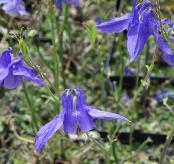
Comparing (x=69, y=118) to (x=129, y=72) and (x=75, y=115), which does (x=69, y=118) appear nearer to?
(x=75, y=115)

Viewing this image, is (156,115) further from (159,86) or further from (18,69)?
(18,69)

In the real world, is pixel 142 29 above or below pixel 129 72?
above

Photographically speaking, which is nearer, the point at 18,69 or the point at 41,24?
the point at 18,69

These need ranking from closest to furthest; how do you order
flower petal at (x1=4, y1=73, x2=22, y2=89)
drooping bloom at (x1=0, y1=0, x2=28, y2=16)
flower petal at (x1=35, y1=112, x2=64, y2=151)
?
flower petal at (x1=35, y1=112, x2=64, y2=151)
flower petal at (x1=4, y1=73, x2=22, y2=89)
drooping bloom at (x1=0, y1=0, x2=28, y2=16)

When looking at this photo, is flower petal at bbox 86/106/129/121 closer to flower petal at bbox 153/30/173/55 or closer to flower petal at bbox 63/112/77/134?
flower petal at bbox 63/112/77/134

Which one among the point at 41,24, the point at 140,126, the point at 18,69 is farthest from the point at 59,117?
the point at 41,24

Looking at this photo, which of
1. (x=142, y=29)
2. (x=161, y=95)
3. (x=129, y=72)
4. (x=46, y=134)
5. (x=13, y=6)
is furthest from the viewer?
(x=129, y=72)

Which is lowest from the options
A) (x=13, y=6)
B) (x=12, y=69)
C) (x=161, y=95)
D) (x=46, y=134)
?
(x=161, y=95)

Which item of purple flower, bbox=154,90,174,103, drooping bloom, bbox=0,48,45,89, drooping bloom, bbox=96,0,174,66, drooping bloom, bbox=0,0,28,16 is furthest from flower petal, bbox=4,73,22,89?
purple flower, bbox=154,90,174,103

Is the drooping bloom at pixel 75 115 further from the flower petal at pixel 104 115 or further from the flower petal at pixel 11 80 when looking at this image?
the flower petal at pixel 11 80

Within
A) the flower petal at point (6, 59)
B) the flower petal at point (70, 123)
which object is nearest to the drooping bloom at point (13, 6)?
the flower petal at point (6, 59)

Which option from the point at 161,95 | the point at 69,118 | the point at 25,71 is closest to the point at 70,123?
the point at 69,118
